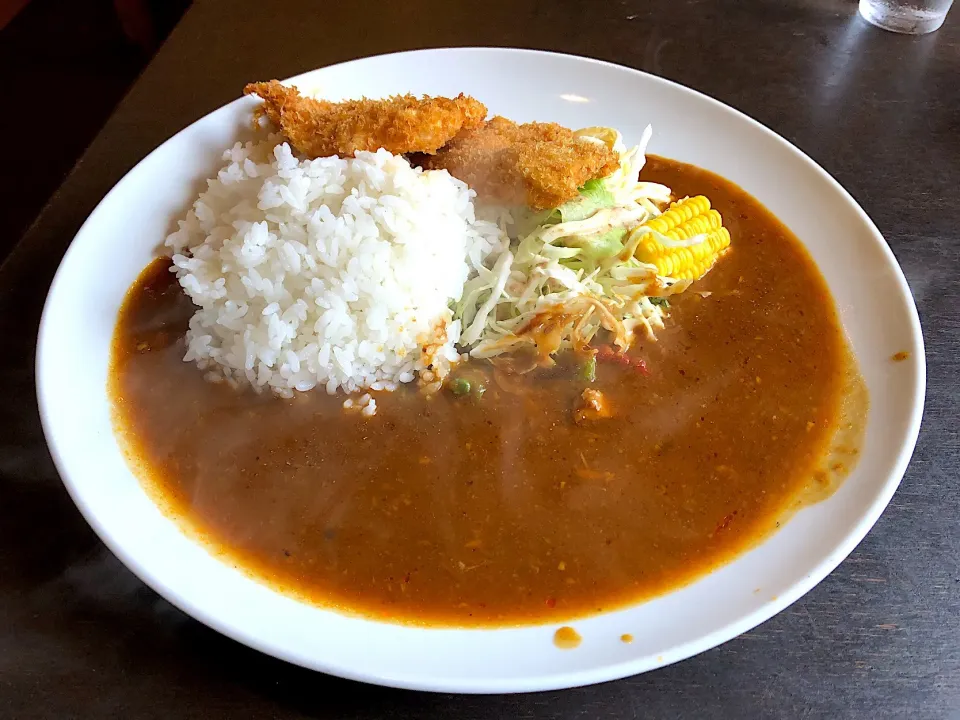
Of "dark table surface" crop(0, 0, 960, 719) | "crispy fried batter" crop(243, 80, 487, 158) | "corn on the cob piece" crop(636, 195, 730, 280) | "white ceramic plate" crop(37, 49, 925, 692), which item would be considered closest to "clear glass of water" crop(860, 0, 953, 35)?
"dark table surface" crop(0, 0, 960, 719)

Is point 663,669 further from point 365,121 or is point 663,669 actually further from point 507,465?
point 365,121

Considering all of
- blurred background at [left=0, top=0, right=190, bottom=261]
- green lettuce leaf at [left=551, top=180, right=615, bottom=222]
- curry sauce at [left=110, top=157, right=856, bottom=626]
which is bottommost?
blurred background at [left=0, top=0, right=190, bottom=261]

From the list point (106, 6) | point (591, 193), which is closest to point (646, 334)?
point (591, 193)

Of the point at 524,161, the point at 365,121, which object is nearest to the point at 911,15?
the point at 524,161

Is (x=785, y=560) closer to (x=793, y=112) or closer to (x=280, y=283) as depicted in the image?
(x=280, y=283)

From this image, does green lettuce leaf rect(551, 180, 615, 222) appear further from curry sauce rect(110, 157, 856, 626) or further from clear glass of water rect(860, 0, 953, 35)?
clear glass of water rect(860, 0, 953, 35)

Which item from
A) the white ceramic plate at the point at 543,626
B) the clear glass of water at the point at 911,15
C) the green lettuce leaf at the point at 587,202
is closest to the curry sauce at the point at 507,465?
the white ceramic plate at the point at 543,626
